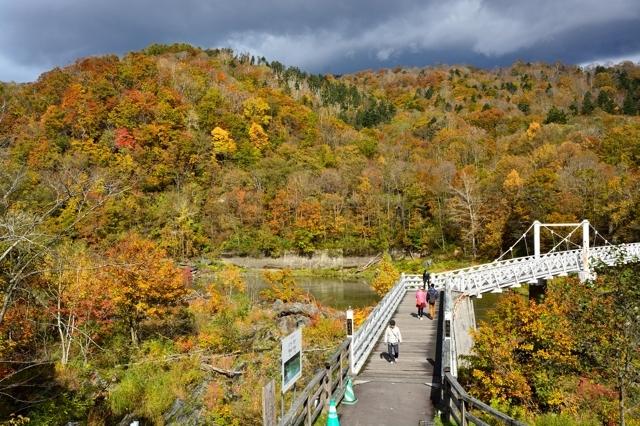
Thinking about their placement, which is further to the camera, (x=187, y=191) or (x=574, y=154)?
(x=187, y=191)

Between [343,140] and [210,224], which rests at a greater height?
[343,140]

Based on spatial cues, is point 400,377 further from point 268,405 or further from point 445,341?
point 268,405

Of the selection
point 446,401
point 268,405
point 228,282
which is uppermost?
point 268,405

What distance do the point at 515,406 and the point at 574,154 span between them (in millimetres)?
45650

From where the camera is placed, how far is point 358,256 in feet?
188

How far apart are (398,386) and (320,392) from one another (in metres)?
2.56

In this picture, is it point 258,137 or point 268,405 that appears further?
point 258,137

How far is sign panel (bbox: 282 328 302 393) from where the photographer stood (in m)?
6.52

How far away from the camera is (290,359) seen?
6.82 meters

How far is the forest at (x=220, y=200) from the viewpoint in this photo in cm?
1426

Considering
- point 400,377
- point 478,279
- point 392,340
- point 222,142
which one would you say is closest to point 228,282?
point 478,279

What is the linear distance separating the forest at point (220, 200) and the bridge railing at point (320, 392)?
10.9ft

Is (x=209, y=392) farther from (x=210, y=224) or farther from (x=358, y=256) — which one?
(x=210, y=224)

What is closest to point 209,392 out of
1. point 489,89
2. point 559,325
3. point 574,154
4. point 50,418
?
point 50,418
